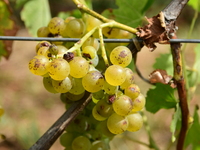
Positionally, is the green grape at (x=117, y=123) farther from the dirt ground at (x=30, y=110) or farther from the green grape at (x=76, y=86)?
the dirt ground at (x=30, y=110)

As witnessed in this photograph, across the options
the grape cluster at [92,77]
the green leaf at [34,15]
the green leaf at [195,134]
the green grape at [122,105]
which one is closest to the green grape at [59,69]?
the grape cluster at [92,77]

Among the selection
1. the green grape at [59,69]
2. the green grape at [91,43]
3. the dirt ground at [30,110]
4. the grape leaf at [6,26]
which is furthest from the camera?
the dirt ground at [30,110]

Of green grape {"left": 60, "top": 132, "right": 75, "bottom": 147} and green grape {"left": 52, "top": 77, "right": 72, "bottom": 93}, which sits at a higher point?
green grape {"left": 52, "top": 77, "right": 72, "bottom": 93}

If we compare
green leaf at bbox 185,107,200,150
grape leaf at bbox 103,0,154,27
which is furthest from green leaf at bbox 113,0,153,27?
green leaf at bbox 185,107,200,150

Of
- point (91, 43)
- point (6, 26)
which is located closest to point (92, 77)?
point (91, 43)

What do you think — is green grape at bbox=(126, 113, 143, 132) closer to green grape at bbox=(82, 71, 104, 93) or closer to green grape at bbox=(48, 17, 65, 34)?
green grape at bbox=(82, 71, 104, 93)

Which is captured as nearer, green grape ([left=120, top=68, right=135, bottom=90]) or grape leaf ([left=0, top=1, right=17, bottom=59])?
green grape ([left=120, top=68, right=135, bottom=90])

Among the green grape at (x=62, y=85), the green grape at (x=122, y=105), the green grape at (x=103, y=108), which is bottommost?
the green grape at (x=103, y=108)

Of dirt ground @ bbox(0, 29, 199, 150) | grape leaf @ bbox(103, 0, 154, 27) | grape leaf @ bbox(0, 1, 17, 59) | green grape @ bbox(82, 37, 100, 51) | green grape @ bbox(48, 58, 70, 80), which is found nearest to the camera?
green grape @ bbox(48, 58, 70, 80)
